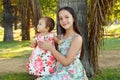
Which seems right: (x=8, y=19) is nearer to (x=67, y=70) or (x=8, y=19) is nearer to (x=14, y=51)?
(x=14, y=51)

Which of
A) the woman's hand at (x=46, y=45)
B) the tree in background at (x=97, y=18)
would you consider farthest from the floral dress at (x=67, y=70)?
the tree in background at (x=97, y=18)

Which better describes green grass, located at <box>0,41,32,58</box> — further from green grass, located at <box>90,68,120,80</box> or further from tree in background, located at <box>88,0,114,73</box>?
tree in background, located at <box>88,0,114,73</box>

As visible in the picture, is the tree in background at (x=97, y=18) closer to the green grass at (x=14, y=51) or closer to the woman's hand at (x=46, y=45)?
the woman's hand at (x=46, y=45)

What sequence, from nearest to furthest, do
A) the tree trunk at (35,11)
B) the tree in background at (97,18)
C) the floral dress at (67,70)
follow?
the floral dress at (67,70) < the tree in background at (97,18) < the tree trunk at (35,11)

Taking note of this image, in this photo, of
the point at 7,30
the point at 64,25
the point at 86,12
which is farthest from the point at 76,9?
the point at 7,30

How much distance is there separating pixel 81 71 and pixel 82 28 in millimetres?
3076

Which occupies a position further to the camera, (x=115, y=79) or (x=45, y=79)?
(x=115, y=79)

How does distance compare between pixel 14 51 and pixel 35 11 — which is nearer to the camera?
pixel 35 11

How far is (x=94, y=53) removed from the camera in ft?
23.4

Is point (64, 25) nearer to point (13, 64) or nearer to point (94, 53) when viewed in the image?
point (94, 53)

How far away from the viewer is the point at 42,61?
4016 mm

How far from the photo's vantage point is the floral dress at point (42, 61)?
13.0 ft

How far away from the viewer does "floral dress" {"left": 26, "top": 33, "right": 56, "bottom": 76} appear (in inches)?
156

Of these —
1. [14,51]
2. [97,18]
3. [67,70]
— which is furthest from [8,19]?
[67,70]
